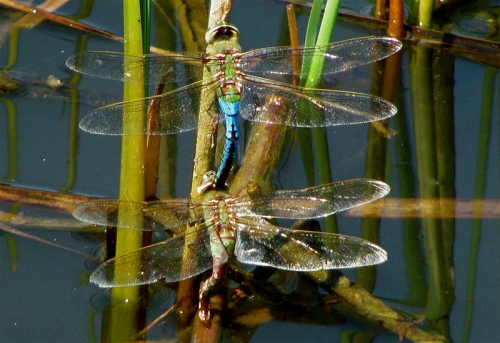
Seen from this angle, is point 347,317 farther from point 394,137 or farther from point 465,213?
point 394,137

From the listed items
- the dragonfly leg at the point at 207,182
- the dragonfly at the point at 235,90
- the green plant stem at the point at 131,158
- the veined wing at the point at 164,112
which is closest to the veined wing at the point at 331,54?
the dragonfly at the point at 235,90

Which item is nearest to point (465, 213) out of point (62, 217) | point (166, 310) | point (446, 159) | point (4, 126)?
point (446, 159)

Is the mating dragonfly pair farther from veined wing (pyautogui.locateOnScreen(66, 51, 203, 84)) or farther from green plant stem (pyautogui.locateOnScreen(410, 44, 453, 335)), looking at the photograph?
green plant stem (pyautogui.locateOnScreen(410, 44, 453, 335))

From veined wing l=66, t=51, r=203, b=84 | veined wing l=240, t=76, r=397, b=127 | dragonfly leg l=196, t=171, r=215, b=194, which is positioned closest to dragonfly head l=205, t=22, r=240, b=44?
veined wing l=66, t=51, r=203, b=84

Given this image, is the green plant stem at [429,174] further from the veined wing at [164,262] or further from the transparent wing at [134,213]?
the transparent wing at [134,213]

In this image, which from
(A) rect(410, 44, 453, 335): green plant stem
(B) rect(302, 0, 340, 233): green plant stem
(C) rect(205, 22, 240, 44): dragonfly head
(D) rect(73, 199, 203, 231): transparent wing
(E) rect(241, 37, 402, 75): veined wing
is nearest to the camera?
(D) rect(73, 199, 203, 231): transparent wing

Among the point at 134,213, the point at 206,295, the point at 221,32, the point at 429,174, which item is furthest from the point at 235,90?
the point at 429,174
